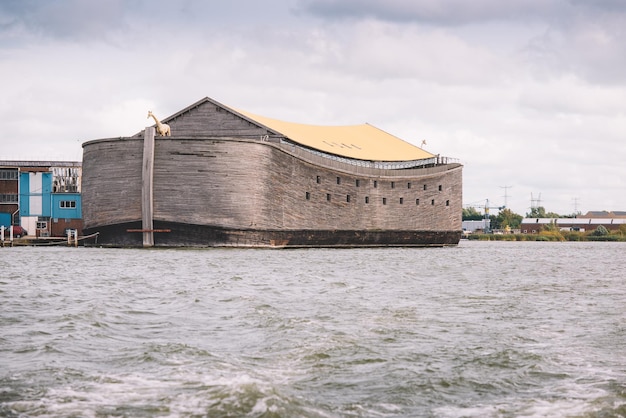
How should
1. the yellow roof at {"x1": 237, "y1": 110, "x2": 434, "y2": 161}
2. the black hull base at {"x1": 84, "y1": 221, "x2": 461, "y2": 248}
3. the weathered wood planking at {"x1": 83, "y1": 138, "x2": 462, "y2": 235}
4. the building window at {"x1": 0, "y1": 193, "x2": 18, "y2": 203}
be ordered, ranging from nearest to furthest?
the weathered wood planking at {"x1": 83, "y1": 138, "x2": 462, "y2": 235}
the black hull base at {"x1": 84, "y1": 221, "x2": 461, "y2": 248}
the yellow roof at {"x1": 237, "y1": 110, "x2": 434, "y2": 161}
the building window at {"x1": 0, "y1": 193, "x2": 18, "y2": 203}

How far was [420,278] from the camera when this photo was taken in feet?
68.0

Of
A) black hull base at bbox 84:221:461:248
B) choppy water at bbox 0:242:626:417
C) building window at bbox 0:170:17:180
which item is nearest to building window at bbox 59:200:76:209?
building window at bbox 0:170:17:180

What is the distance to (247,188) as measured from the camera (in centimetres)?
3847

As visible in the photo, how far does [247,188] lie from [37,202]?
18552 mm

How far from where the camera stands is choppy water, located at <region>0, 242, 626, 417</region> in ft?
22.5

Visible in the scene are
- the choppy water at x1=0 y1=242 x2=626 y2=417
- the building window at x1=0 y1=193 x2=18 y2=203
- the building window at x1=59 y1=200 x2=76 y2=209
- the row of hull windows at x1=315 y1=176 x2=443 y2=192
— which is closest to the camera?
the choppy water at x1=0 y1=242 x2=626 y2=417

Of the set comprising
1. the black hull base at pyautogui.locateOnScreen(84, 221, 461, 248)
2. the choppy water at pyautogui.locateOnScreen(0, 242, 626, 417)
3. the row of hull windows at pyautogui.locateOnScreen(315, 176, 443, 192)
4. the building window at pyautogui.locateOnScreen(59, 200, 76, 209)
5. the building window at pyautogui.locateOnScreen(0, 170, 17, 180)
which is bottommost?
the choppy water at pyautogui.locateOnScreen(0, 242, 626, 417)

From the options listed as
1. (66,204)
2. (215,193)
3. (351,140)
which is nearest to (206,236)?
(215,193)

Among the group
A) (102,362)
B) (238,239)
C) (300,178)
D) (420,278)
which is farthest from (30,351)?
(300,178)

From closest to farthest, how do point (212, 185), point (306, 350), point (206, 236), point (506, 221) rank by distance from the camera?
point (306, 350), point (212, 185), point (206, 236), point (506, 221)

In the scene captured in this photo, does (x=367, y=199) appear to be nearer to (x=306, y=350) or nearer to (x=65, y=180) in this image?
(x=65, y=180)

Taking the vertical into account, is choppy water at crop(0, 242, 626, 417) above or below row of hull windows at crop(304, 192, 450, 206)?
below

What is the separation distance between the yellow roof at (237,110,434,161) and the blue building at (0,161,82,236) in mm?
13112

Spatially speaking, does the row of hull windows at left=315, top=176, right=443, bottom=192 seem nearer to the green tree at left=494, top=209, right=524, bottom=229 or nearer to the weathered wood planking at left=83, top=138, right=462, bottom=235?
the weathered wood planking at left=83, top=138, right=462, bottom=235
